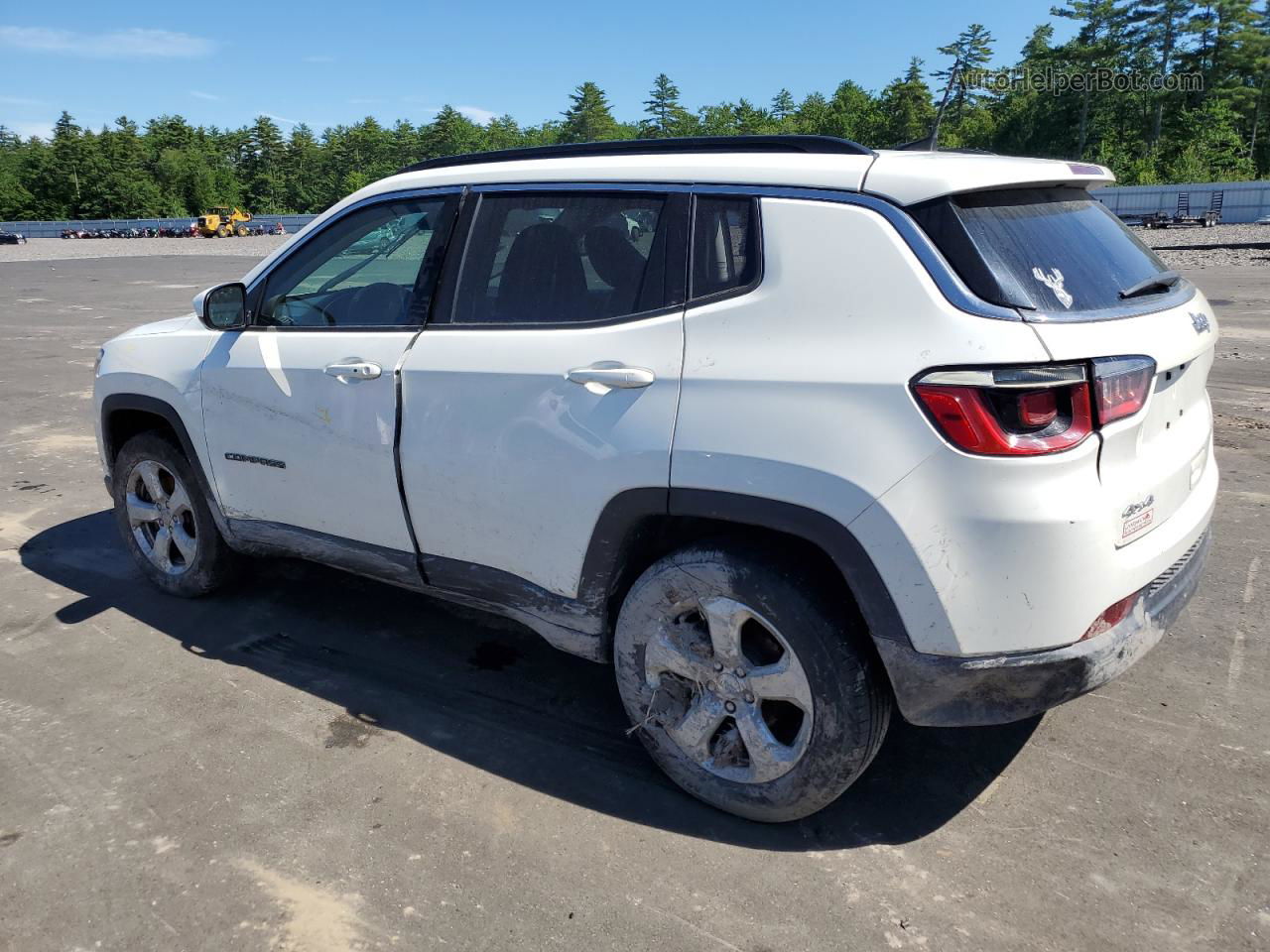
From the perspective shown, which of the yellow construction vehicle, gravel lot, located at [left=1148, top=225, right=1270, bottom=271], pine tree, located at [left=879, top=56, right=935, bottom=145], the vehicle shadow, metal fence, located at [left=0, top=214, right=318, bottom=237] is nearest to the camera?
the vehicle shadow

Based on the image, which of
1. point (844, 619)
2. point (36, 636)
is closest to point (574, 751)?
point (844, 619)

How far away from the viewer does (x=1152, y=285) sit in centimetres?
291

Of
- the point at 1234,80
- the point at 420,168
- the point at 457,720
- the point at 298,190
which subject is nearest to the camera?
the point at 457,720

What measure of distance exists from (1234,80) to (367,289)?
84.0 metres

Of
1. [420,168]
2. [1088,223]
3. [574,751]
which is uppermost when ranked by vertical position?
[420,168]

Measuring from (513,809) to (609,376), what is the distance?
137 centimetres

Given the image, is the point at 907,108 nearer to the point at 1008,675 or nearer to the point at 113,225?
the point at 113,225

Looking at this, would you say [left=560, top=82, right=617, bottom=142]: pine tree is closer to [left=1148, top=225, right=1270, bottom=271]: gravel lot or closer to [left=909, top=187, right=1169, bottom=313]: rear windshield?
[left=1148, top=225, right=1270, bottom=271]: gravel lot

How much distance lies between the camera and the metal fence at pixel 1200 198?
41375 millimetres

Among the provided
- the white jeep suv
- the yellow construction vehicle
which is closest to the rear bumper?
the white jeep suv

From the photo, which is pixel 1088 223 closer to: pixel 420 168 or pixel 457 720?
pixel 420 168

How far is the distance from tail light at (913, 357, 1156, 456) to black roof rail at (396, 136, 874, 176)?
0.78 m

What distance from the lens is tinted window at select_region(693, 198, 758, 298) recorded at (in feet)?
9.18

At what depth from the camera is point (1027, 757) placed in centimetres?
324
